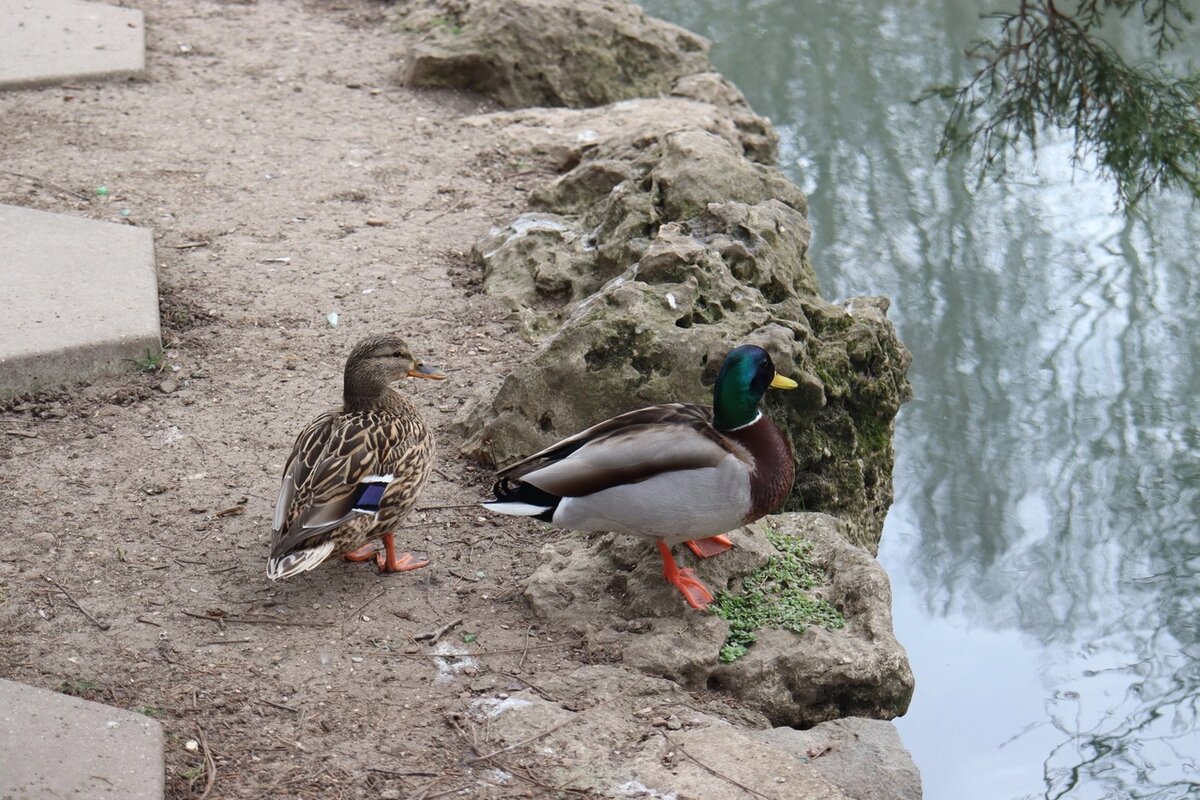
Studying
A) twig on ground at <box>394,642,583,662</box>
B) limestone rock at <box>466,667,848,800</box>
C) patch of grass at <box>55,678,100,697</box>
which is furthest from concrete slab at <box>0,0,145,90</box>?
limestone rock at <box>466,667,848,800</box>

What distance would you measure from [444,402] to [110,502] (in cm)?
136

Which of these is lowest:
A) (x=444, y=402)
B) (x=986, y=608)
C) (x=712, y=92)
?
(x=986, y=608)

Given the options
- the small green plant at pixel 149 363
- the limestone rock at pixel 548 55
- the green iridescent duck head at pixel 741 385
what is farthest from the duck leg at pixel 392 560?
the limestone rock at pixel 548 55

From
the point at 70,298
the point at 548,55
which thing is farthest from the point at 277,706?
the point at 548,55

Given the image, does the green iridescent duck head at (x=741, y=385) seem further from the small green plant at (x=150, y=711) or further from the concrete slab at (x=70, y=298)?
the concrete slab at (x=70, y=298)

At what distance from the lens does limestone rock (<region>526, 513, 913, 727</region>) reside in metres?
3.73

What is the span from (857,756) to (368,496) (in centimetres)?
160

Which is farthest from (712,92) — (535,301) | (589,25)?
(535,301)

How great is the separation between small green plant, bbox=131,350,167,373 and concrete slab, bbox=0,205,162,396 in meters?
0.02

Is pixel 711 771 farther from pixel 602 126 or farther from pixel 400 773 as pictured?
pixel 602 126

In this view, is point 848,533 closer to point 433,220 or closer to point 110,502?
point 110,502

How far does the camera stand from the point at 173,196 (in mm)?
6863

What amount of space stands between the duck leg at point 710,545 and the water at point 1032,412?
1.16 meters

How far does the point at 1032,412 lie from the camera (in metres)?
6.86
